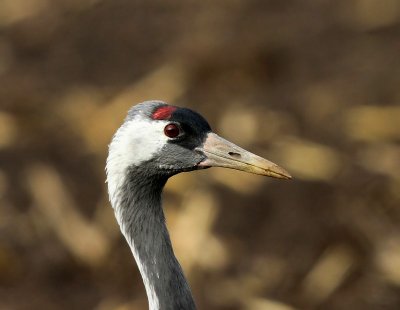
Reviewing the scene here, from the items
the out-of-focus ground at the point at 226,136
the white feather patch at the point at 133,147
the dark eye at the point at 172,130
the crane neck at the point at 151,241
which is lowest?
the crane neck at the point at 151,241

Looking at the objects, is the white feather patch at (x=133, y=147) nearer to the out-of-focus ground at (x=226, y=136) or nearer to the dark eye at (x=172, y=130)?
the dark eye at (x=172, y=130)

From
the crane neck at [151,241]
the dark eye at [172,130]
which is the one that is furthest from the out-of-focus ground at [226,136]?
the dark eye at [172,130]

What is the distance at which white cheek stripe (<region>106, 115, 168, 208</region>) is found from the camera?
170 inches

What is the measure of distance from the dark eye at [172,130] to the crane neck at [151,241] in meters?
0.18

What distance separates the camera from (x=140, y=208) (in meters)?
4.40

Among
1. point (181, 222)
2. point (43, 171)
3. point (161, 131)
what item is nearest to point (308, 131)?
point (181, 222)

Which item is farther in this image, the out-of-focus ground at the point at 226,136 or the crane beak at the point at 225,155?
the out-of-focus ground at the point at 226,136

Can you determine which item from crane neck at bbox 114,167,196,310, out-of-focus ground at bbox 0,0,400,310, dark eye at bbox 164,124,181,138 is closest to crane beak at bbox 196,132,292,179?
dark eye at bbox 164,124,181,138

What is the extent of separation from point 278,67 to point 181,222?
196cm

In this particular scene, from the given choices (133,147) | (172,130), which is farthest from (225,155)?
(133,147)

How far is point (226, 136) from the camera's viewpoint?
763 centimetres

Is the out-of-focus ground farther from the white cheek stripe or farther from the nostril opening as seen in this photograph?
the white cheek stripe

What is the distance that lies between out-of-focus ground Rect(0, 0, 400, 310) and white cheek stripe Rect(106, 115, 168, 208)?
92.1 inches

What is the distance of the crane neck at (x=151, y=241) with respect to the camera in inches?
172
